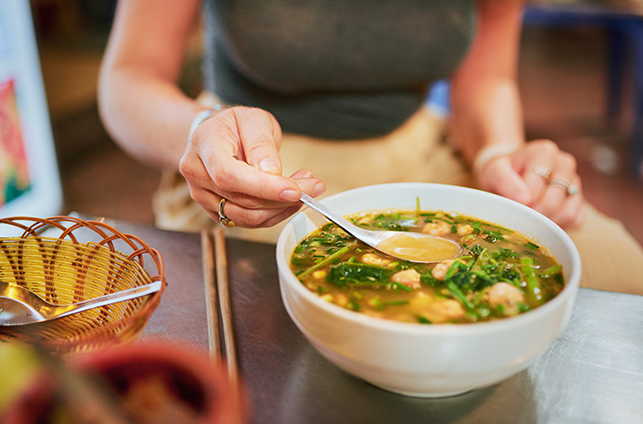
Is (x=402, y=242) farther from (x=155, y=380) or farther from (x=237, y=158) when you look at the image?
(x=155, y=380)

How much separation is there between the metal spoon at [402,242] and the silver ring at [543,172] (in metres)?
0.56

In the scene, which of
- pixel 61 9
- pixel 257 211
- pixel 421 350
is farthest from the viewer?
pixel 61 9

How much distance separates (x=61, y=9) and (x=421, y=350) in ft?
15.8

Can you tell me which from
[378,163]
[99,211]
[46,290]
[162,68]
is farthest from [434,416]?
[99,211]

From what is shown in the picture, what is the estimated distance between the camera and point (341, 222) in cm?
97

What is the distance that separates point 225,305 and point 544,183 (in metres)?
0.96

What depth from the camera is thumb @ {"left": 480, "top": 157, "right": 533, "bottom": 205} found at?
132 centimetres

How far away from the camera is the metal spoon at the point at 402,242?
96 centimetres

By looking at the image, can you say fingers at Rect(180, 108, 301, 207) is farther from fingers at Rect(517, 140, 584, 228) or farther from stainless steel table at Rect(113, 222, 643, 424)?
fingers at Rect(517, 140, 584, 228)

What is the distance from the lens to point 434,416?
2.43ft

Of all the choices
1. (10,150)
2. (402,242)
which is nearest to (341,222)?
(402,242)

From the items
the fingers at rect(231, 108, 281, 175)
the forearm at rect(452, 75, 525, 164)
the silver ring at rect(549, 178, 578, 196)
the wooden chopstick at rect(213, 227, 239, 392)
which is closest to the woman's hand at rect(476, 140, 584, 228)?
the silver ring at rect(549, 178, 578, 196)

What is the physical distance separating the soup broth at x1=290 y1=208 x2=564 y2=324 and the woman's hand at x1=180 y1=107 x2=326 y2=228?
0.11 meters

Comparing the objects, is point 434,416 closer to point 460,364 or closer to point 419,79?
point 460,364
